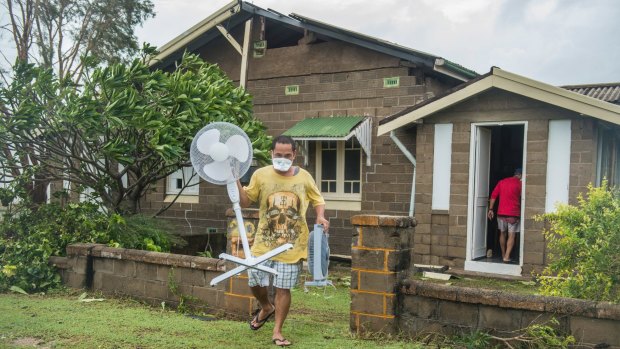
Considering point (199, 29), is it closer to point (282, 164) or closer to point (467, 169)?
point (467, 169)

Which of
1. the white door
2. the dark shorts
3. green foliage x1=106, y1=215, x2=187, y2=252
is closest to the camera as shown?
green foliage x1=106, y1=215, x2=187, y2=252

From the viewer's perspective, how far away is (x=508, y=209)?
10734mm

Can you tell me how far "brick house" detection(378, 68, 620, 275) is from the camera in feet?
31.4

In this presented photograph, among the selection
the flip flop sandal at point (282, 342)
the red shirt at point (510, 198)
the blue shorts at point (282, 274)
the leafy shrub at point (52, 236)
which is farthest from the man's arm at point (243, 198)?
the red shirt at point (510, 198)

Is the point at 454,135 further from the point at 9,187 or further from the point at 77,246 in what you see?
the point at 9,187

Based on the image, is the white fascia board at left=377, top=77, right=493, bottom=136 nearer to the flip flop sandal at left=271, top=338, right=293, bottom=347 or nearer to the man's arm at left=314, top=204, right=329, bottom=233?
the man's arm at left=314, top=204, right=329, bottom=233

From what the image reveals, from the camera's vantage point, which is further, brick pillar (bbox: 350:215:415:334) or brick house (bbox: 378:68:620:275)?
brick house (bbox: 378:68:620:275)

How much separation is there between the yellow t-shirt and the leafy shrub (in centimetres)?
391

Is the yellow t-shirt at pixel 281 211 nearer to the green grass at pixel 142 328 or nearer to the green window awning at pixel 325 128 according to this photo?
the green grass at pixel 142 328

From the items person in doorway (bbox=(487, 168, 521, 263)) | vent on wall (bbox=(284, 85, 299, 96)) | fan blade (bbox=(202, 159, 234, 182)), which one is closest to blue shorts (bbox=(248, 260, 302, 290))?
fan blade (bbox=(202, 159, 234, 182))

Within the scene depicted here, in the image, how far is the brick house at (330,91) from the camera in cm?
1196

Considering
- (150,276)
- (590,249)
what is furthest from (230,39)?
(590,249)

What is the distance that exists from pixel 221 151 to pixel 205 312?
239cm

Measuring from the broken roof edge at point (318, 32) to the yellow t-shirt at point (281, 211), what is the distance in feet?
21.3
